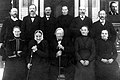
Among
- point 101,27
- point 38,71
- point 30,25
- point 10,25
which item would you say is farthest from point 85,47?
point 10,25

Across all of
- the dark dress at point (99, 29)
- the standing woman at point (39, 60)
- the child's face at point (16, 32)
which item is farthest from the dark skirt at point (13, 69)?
the dark dress at point (99, 29)

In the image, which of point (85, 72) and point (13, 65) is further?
point (13, 65)

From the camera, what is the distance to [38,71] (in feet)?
21.2

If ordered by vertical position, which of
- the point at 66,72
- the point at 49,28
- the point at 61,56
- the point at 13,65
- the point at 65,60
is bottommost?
the point at 66,72

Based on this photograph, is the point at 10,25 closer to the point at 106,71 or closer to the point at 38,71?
the point at 38,71

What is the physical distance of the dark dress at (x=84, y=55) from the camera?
6352 mm

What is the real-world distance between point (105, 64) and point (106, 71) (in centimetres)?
18

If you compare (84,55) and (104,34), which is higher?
(104,34)

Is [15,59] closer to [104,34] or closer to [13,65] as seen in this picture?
[13,65]

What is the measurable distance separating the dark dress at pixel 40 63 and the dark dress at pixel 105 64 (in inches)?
50.4

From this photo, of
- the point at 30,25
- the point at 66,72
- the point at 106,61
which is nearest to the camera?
the point at 106,61

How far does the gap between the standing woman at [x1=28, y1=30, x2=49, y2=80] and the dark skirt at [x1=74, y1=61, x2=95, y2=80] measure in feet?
2.50

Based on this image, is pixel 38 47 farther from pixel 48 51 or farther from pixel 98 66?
pixel 98 66

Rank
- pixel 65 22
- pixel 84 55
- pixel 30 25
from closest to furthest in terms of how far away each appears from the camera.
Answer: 1. pixel 84 55
2. pixel 30 25
3. pixel 65 22
